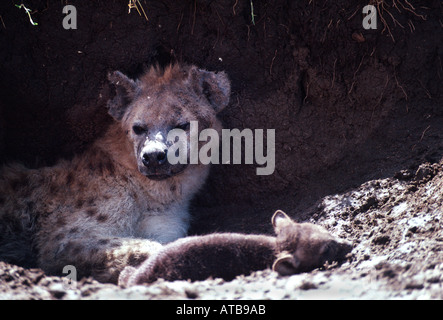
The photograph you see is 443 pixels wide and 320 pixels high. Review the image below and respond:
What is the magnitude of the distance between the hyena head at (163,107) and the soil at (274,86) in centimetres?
24

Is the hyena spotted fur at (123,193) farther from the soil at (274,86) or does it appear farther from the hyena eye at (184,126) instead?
the soil at (274,86)

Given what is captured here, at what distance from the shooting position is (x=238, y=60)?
14.0ft

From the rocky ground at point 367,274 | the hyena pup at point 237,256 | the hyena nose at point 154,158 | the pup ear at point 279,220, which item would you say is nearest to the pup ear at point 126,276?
the hyena pup at point 237,256

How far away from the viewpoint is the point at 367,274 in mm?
2543

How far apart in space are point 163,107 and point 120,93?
51 centimetres

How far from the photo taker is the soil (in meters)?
3.91

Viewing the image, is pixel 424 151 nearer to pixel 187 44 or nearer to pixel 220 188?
pixel 220 188

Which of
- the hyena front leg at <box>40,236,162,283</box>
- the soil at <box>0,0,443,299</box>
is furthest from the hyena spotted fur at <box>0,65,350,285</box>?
the soil at <box>0,0,443,299</box>

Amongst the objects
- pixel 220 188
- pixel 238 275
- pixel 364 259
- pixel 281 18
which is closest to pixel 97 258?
pixel 238 275

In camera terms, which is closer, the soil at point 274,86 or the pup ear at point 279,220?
the pup ear at point 279,220

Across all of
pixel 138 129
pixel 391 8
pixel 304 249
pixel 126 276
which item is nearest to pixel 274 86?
pixel 391 8

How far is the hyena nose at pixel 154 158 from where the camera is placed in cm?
346

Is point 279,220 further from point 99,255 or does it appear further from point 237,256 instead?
point 99,255
